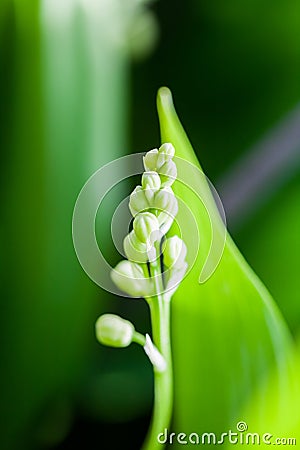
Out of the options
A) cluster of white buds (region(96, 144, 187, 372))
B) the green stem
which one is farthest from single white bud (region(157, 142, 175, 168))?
the green stem

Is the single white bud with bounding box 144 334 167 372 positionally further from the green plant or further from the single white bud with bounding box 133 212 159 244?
the single white bud with bounding box 133 212 159 244

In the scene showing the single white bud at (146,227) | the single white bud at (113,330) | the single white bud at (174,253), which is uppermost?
the single white bud at (146,227)

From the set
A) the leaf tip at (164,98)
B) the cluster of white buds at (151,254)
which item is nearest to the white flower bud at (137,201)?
the cluster of white buds at (151,254)

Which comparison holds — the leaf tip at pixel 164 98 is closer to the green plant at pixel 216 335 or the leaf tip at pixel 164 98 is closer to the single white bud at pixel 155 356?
the green plant at pixel 216 335

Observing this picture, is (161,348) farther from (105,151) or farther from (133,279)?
(105,151)

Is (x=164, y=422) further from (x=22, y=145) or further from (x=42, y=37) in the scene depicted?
(x=42, y=37)
